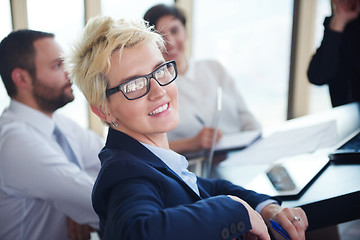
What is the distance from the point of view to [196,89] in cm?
247

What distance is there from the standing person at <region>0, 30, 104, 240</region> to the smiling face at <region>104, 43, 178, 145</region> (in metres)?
0.54

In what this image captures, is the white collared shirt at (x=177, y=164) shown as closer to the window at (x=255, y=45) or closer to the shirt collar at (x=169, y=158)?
the shirt collar at (x=169, y=158)

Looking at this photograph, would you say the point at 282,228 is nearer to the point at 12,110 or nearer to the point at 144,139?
the point at 144,139

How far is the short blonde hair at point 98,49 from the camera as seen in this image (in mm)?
839

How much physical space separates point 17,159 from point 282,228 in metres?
1.01

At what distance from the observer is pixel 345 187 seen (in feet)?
3.27

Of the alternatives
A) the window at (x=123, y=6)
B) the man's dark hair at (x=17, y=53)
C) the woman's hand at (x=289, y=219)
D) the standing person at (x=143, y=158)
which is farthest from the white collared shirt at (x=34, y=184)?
the window at (x=123, y=6)

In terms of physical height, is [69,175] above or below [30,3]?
below

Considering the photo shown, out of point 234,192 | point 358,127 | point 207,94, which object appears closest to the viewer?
point 234,192

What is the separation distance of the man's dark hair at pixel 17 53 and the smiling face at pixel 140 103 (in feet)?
2.10

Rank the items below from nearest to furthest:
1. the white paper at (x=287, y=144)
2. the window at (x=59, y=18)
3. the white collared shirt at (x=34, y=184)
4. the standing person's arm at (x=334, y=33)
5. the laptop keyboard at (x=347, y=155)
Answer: the laptop keyboard at (x=347, y=155) < the white collared shirt at (x=34, y=184) < the white paper at (x=287, y=144) < the window at (x=59, y=18) < the standing person's arm at (x=334, y=33)

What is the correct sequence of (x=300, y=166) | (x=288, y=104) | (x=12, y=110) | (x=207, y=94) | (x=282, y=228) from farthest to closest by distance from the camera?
(x=288, y=104) → (x=207, y=94) → (x=12, y=110) → (x=300, y=166) → (x=282, y=228)

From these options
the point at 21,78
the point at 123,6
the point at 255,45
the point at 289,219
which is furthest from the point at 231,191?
the point at 255,45

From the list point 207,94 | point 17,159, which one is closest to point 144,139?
point 17,159
